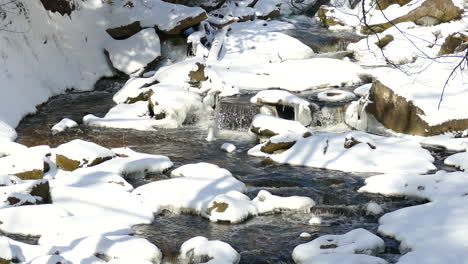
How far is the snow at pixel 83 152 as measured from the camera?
8.68 meters

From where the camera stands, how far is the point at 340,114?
11.6m

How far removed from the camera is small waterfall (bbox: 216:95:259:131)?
11461 mm

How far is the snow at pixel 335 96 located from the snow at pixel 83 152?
4807 mm

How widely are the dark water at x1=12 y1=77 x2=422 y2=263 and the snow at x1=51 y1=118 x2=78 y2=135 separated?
13 cm

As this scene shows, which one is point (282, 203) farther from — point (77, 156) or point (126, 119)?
point (126, 119)

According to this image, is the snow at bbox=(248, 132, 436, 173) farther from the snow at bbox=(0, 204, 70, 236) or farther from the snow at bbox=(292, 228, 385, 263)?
the snow at bbox=(0, 204, 70, 236)

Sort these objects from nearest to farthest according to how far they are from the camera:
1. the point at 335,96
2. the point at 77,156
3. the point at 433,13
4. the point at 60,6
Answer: the point at 77,156 < the point at 335,96 < the point at 60,6 < the point at 433,13

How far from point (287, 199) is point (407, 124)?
4040 mm

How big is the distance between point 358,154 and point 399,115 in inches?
70.7

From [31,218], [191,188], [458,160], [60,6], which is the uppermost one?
[60,6]

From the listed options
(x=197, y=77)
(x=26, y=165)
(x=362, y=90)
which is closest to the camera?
(x=26, y=165)

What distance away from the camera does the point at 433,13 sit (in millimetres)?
17891

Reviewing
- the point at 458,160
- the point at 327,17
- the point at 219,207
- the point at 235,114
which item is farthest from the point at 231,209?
the point at 327,17

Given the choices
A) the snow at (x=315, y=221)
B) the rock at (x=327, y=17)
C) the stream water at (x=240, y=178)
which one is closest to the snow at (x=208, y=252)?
the stream water at (x=240, y=178)
